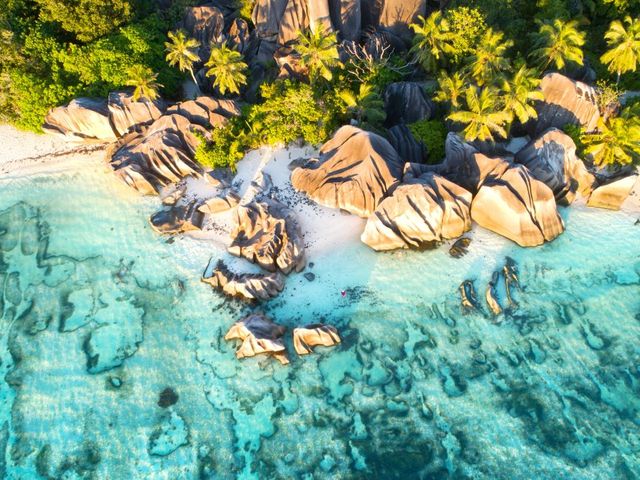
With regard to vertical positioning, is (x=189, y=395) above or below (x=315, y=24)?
below

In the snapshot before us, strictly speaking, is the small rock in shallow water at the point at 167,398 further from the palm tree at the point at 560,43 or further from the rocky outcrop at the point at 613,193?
the palm tree at the point at 560,43

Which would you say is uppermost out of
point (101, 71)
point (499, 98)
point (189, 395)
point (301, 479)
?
point (101, 71)

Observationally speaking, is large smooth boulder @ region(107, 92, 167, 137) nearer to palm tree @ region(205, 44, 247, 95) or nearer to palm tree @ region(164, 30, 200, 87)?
palm tree @ region(164, 30, 200, 87)

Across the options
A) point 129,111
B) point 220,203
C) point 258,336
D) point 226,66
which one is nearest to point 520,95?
point 226,66

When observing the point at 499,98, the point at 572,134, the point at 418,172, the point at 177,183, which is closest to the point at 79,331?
the point at 177,183

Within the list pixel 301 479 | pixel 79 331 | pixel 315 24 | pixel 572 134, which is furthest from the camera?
pixel 315 24

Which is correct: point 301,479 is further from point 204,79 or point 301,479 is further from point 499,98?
point 204,79
